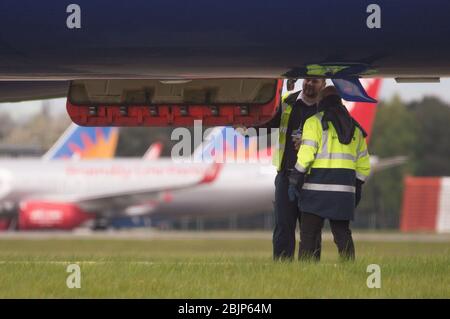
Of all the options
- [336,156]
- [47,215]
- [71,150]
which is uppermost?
[336,156]

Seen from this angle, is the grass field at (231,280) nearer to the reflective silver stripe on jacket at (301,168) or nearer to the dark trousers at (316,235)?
the dark trousers at (316,235)

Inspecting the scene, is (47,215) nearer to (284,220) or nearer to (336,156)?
(284,220)

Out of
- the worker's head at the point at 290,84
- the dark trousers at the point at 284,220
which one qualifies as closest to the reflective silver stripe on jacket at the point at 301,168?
the dark trousers at the point at 284,220

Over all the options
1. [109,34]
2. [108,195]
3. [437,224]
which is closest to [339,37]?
[109,34]

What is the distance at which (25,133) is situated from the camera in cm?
10512

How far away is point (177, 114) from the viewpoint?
1070 centimetres

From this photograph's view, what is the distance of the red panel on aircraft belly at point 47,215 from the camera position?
61281 millimetres

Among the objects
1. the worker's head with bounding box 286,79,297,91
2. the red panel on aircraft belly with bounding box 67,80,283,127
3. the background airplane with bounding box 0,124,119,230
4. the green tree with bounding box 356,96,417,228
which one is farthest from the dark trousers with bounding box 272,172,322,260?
the green tree with bounding box 356,96,417,228

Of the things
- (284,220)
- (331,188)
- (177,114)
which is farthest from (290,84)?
(331,188)

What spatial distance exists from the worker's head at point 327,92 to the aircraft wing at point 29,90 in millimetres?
3426

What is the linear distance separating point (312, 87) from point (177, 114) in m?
1.37

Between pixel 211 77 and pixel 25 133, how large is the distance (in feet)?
318

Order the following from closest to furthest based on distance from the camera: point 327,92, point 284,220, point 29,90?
point 327,92 → point 284,220 → point 29,90
